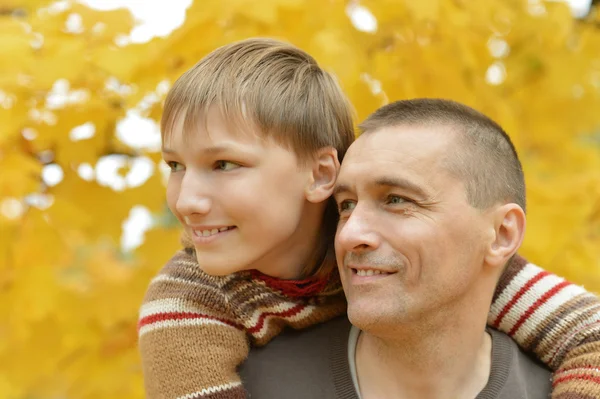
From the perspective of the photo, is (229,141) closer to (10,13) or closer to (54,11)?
(54,11)

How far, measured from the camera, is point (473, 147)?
175 cm

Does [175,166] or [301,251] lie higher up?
[175,166]

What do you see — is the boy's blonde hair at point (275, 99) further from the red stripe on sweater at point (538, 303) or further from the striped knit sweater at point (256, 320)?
the red stripe on sweater at point (538, 303)

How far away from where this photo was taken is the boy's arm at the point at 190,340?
176 centimetres

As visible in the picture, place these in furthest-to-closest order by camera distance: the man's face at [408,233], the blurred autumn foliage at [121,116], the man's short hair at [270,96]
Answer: the blurred autumn foliage at [121,116] < the man's short hair at [270,96] < the man's face at [408,233]

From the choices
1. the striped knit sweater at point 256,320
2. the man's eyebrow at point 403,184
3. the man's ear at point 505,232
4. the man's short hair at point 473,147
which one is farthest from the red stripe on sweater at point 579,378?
the man's eyebrow at point 403,184

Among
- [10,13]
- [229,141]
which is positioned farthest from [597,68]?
[10,13]

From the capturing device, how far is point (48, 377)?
238cm

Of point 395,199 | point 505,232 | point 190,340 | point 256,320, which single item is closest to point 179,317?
point 190,340

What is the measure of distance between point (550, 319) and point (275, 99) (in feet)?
2.64

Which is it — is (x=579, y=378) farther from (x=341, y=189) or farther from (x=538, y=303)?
(x=341, y=189)

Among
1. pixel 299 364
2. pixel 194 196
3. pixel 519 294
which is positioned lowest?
pixel 299 364

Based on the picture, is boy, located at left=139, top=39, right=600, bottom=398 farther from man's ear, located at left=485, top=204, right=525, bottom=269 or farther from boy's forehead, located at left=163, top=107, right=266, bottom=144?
man's ear, located at left=485, top=204, right=525, bottom=269

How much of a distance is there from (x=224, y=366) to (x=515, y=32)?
1.34 metres
